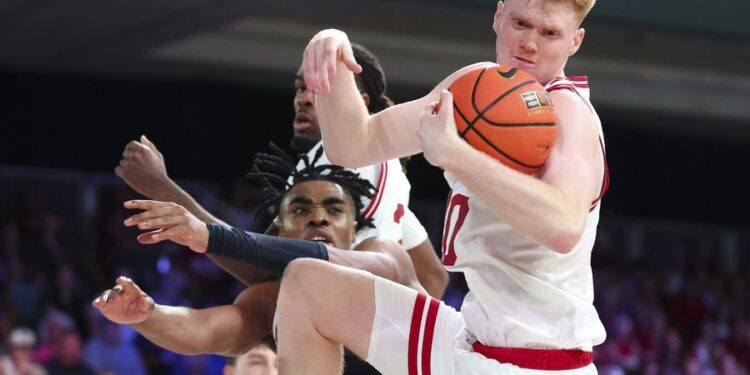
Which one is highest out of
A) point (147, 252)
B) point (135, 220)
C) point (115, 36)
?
point (135, 220)

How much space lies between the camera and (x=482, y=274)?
378 cm

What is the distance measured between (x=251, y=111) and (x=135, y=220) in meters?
10.8

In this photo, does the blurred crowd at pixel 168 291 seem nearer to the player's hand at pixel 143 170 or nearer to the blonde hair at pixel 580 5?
the player's hand at pixel 143 170

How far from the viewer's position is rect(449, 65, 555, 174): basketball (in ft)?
11.1

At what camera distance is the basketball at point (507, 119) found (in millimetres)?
3398

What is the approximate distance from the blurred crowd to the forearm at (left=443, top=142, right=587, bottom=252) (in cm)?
639

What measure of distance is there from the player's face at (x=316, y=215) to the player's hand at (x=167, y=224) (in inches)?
30.8

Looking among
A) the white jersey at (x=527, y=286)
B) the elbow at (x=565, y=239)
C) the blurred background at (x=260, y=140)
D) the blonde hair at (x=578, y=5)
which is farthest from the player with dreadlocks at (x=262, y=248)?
the blurred background at (x=260, y=140)

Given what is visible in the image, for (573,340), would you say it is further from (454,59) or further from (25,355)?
(454,59)

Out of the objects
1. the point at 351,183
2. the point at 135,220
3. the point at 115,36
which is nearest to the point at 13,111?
the point at 115,36

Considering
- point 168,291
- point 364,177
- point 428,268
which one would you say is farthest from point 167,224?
point 168,291

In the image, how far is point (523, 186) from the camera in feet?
10.8

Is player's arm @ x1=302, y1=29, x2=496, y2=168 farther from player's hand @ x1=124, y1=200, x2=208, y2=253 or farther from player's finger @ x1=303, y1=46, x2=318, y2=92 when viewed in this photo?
player's hand @ x1=124, y1=200, x2=208, y2=253

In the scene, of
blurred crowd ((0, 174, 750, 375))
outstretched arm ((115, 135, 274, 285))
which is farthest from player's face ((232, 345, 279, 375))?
blurred crowd ((0, 174, 750, 375))
